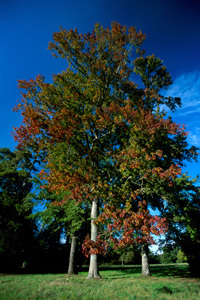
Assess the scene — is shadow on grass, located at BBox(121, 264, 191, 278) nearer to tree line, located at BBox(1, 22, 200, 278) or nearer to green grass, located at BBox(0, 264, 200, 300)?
tree line, located at BBox(1, 22, 200, 278)

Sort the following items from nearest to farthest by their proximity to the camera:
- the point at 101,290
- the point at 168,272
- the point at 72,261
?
1. the point at 101,290
2. the point at 72,261
3. the point at 168,272

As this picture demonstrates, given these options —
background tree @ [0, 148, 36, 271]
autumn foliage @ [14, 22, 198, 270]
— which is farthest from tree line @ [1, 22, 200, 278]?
background tree @ [0, 148, 36, 271]

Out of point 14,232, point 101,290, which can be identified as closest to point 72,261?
point 14,232

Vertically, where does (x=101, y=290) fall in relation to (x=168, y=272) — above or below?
above

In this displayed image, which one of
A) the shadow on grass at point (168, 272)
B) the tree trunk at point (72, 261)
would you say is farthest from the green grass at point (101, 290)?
the shadow on grass at point (168, 272)

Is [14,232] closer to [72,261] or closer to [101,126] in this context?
[72,261]

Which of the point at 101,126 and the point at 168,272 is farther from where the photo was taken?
the point at 168,272

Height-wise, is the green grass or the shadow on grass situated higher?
the green grass

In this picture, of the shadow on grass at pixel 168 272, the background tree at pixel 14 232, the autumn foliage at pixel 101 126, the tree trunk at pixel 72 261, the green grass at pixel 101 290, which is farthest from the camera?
the background tree at pixel 14 232

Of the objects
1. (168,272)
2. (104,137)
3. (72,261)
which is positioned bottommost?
(168,272)

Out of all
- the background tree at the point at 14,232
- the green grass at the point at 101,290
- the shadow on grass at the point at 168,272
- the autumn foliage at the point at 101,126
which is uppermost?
the autumn foliage at the point at 101,126

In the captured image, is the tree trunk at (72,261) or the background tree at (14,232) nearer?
the tree trunk at (72,261)

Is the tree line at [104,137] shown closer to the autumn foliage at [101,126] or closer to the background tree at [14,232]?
the autumn foliage at [101,126]

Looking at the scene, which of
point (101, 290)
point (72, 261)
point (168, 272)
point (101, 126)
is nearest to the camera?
point (101, 290)
